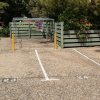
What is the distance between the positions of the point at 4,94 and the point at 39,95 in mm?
886

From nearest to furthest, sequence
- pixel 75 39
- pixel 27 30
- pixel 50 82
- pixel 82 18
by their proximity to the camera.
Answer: pixel 50 82
pixel 75 39
pixel 82 18
pixel 27 30

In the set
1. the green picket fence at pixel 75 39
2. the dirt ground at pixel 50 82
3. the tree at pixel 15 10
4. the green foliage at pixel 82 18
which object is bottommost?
the dirt ground at pixel 50 82

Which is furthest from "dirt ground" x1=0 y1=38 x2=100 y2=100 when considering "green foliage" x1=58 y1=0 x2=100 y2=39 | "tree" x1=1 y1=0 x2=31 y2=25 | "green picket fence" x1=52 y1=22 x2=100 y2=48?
"tree" x1=1 y1=0 x2=31 y2=25

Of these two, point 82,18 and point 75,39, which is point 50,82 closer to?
point 75,39

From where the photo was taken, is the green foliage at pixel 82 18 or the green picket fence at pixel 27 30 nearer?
the green foliage at pixel 82 18

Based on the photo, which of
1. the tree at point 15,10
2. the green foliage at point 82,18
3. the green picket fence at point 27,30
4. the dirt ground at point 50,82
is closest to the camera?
the dirt ground at point 50,82

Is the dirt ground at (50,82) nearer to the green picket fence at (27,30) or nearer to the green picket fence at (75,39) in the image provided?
the green picket fence at (75,39)

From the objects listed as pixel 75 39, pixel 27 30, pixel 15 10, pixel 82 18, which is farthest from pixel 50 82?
pixel 15 10

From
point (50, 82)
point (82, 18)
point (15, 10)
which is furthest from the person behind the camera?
point (15, 10)

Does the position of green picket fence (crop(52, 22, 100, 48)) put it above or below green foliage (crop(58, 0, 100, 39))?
below

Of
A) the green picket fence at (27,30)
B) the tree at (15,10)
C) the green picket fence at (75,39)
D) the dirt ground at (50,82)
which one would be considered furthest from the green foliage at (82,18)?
the tree at (15,10)

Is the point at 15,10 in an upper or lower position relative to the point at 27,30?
upper

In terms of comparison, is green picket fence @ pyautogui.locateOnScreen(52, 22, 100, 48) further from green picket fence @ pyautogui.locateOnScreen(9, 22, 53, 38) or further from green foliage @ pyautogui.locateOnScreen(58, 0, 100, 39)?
green picket fence @ pyautogui.locateOnScreen(9, 22, 53, 38)

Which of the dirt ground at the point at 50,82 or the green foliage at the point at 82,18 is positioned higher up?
the green foliage at the point at 82,18
